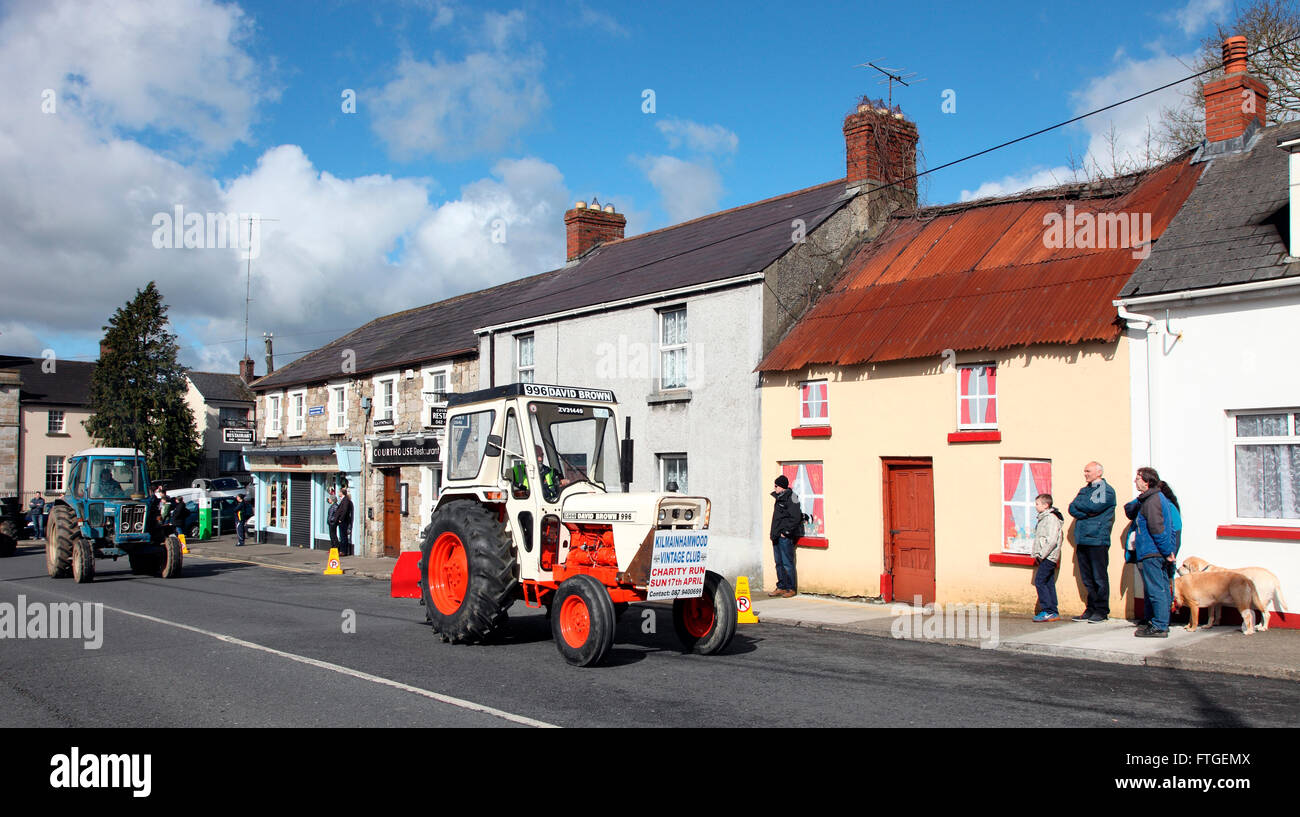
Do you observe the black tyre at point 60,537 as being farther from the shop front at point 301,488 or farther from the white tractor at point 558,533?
the white tractor at point 558,533

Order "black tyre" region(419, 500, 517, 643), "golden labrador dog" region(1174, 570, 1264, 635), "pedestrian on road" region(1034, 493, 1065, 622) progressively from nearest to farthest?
1. "black tyre" region(419, 500, 517, 643)
2. "golden labrador dog" region(1174, 570, 1264, 635)
3. "pedestrian on road" region(1034, 493, 1065, 622)

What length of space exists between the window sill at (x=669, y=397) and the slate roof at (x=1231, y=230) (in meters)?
8.25

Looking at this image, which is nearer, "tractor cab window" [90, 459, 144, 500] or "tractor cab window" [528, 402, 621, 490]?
"tractor cab window" [528, 402, 621, 490]

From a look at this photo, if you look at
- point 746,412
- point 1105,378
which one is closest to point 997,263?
point 1105,378

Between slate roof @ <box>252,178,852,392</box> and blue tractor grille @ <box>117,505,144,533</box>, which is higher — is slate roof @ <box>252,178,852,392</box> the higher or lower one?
the higher one

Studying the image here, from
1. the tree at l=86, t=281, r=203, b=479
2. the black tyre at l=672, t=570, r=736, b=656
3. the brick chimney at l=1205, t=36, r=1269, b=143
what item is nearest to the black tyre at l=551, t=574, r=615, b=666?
the black tyre at l=672, t=570, r=736, b=656

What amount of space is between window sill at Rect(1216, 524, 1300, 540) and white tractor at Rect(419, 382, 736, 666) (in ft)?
20.2

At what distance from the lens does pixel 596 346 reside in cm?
2033

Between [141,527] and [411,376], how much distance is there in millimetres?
8820

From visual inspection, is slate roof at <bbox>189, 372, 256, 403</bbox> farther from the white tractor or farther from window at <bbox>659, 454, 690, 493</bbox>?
the white tractor

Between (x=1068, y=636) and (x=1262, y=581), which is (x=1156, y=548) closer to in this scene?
(x=1262, y=581)

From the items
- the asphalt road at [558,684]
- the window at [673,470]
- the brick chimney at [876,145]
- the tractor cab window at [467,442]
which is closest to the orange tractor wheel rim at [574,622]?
the asphalt road at [558,684]

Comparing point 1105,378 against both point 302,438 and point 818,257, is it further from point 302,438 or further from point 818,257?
point 302,438

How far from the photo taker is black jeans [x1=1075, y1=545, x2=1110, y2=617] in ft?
38.9
